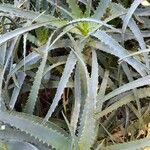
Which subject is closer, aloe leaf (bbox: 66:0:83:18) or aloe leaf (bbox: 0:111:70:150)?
aloe leaf (bbox: 0:111:70:150)

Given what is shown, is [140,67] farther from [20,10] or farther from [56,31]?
[20,10]

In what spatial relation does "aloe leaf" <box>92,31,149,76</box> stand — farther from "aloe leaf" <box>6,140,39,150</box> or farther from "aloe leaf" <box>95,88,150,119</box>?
"aloe leaf" <box>6,140,39,150</box>

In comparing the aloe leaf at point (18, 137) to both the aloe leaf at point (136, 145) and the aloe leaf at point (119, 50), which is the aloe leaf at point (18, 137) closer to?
the aloe leaf at point (136, 145)

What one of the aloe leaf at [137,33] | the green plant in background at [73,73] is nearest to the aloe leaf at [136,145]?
the green plant in background at [73,73]

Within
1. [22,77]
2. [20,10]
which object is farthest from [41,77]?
[20,10]

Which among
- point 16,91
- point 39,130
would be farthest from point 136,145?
point 16,91

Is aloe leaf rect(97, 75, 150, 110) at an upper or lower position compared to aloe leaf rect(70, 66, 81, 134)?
upper

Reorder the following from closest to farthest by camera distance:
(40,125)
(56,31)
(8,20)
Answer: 1. (40,125)
2. (56,31)
3. (8,20)

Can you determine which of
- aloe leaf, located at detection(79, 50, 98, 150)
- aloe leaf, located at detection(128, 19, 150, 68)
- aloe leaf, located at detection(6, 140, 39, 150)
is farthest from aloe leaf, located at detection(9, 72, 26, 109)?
aloe leaf, located at detection(128, 19, 150, 68)
